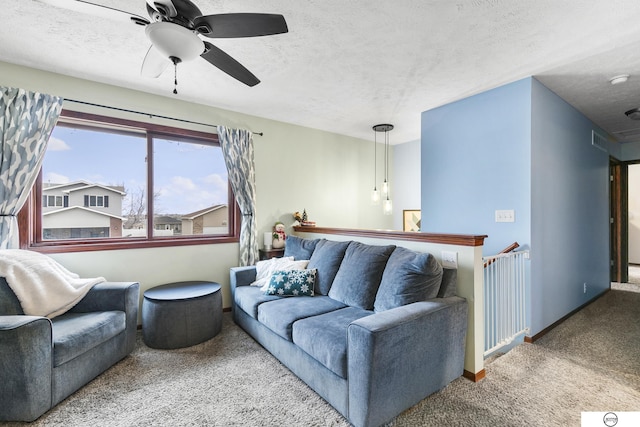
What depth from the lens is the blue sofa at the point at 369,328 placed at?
1.60m

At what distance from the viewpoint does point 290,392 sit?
1979mm

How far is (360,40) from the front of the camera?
2.20 meters

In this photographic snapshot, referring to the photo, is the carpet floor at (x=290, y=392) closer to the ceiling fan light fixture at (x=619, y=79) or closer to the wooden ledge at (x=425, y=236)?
the wooden ledge at (x=425, y=236)

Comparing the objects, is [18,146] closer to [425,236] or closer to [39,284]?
[39,284]

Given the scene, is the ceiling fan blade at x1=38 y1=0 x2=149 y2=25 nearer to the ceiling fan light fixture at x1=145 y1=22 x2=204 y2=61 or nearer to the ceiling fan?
the ceiling fan

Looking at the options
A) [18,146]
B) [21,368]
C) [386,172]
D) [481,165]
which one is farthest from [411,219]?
[18,146]

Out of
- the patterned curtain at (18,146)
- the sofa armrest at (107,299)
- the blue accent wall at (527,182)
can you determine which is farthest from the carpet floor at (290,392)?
the patterned curtain at (18,146)

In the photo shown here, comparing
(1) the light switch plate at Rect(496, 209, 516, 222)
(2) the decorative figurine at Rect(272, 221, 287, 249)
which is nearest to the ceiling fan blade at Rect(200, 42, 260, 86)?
(2) the decorative figurine at Rect(272, 221, 287, 249)

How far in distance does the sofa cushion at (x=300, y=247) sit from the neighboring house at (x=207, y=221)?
36.6 inches

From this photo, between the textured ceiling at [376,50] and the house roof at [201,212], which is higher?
the textured ceiling at [376,50]

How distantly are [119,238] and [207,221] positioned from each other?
3.06 ft

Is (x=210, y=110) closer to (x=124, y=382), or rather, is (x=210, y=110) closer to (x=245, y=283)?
(x=245, y=283)

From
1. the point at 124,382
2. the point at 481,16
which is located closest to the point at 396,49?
the point at 481,16

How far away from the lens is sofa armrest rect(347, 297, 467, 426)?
1.56 m
